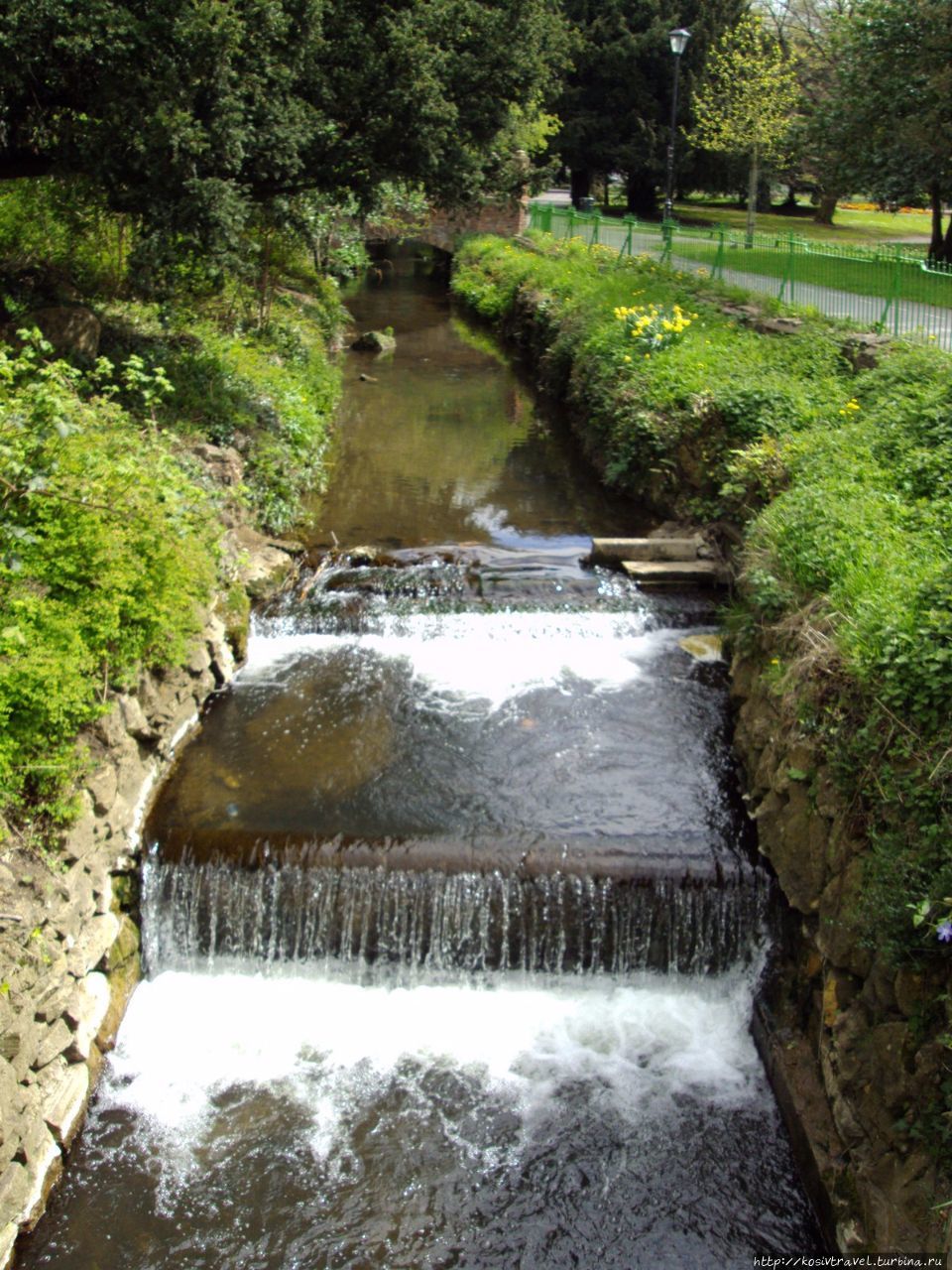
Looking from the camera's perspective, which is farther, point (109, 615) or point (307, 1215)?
point (109, 615)

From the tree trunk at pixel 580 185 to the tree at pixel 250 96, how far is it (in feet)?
97.1

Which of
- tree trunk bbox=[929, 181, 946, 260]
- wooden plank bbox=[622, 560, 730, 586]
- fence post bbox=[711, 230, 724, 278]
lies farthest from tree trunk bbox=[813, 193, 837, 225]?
wooden plank bbox=[622, 560, 730, 586]

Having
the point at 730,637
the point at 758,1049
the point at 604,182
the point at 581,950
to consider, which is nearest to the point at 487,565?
the point at 730,637

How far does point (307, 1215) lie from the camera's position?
18.8 ft

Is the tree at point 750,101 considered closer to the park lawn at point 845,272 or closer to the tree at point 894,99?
the tree at point 894,99

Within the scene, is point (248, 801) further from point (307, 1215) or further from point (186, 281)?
point (186, 281)

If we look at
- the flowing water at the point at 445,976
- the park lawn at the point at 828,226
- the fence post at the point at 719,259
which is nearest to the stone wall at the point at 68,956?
the flowing water at the point at 445,976

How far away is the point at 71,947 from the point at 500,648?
5005 millimetres

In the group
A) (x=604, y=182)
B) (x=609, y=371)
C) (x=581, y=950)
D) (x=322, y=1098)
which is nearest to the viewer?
(x=322, y=1098)

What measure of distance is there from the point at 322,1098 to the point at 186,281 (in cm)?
1166

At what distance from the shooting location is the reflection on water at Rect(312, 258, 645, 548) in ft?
43.3

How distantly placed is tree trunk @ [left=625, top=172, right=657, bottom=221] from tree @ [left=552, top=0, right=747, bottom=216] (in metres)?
0.39

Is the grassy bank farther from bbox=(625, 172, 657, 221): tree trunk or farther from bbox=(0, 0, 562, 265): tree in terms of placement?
bbox=(625, 172, 657, 221): tree trunk

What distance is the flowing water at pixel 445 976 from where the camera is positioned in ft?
18.8
